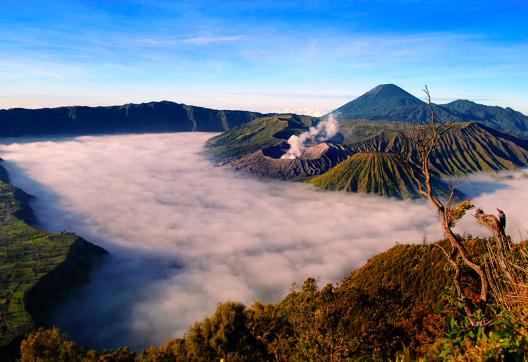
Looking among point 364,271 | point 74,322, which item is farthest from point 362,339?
point 74,322

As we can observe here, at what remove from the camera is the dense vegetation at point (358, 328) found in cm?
1530

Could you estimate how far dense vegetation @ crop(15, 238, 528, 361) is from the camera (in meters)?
15.3

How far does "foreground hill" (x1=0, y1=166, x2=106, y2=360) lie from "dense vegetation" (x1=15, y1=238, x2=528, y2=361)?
64.7m

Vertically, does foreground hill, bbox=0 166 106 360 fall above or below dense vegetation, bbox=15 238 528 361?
below

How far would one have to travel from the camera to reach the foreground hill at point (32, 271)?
108188 millimetres

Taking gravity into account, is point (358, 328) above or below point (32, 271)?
above

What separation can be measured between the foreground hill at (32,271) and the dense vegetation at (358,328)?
64748 millimetres

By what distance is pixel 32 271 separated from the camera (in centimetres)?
13888

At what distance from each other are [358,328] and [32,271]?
14156 centimetres

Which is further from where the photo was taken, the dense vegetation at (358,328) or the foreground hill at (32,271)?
the foreground hill at (32,271)

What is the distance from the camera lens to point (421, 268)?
6394cm

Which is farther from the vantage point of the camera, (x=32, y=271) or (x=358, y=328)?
(x=32, y=271)

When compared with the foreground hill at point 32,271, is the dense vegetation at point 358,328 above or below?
above

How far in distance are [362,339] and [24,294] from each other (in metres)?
127
